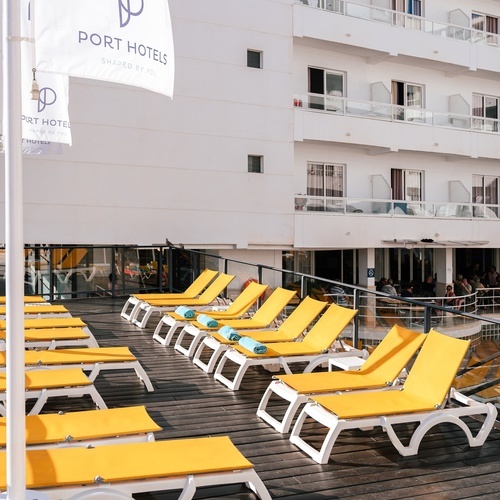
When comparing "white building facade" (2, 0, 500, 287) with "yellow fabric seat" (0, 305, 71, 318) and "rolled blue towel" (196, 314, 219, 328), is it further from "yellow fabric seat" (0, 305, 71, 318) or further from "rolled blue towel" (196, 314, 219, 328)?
"rolled blue towel" (196, 314, 219, 328)

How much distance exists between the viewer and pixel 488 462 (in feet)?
17.2

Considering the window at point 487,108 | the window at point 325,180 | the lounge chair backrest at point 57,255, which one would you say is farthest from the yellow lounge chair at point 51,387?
the window at point 487,108

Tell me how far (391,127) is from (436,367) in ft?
59.5

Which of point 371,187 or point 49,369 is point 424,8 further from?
point 49,369

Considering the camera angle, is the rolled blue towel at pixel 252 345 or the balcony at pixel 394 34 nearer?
the rolled blue towel at pixel 252 345

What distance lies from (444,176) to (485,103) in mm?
3703

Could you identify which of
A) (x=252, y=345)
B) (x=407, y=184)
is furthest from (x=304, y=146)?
(x=252, y=345)

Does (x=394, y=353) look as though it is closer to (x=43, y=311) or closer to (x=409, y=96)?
(x=43, y=311)

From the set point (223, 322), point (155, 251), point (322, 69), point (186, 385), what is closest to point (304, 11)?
point (322, 69)

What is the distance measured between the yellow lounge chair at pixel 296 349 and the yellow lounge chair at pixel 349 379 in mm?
793

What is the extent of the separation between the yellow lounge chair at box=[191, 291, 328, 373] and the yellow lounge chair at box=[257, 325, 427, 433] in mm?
1582

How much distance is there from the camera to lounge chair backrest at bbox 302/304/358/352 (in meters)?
7.49

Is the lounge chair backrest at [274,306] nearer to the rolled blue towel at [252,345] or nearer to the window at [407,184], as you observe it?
the rolled blue towel at [252,345]

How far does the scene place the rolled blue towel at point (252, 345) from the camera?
7.24 m
